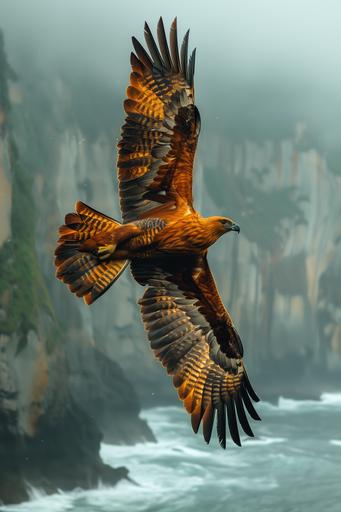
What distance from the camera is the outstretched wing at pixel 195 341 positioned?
18.5 metres

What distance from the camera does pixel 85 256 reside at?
54.3 feet

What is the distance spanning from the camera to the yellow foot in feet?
52.9

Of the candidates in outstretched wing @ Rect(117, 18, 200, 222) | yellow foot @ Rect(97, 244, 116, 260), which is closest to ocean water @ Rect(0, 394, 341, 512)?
outstretched wing @ Rect(117, 18, 200, 222)

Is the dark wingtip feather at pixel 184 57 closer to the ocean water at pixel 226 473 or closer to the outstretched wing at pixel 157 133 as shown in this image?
the outstretched wing at pixel 157 133

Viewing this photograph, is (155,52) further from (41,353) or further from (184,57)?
(41,353)

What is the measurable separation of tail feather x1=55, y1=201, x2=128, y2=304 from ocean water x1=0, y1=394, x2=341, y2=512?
255 feet

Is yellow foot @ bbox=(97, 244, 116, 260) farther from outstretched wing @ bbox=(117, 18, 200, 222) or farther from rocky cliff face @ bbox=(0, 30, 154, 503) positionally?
rocky cliff face @ bbox=(0, 30, 154, 503)


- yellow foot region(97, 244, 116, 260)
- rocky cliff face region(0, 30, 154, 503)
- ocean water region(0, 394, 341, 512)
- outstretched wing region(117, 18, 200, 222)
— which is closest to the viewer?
yellow foot region(97, 244, 116, 260)

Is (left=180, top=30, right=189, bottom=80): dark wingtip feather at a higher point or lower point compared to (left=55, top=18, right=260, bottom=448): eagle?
higher

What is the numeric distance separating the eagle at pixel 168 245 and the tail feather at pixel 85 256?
1 cm

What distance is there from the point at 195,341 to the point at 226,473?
116 meters

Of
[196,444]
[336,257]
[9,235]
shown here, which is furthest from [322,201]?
[9,235]

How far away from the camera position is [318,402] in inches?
6614

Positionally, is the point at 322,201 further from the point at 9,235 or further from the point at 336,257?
the point at 9,235
